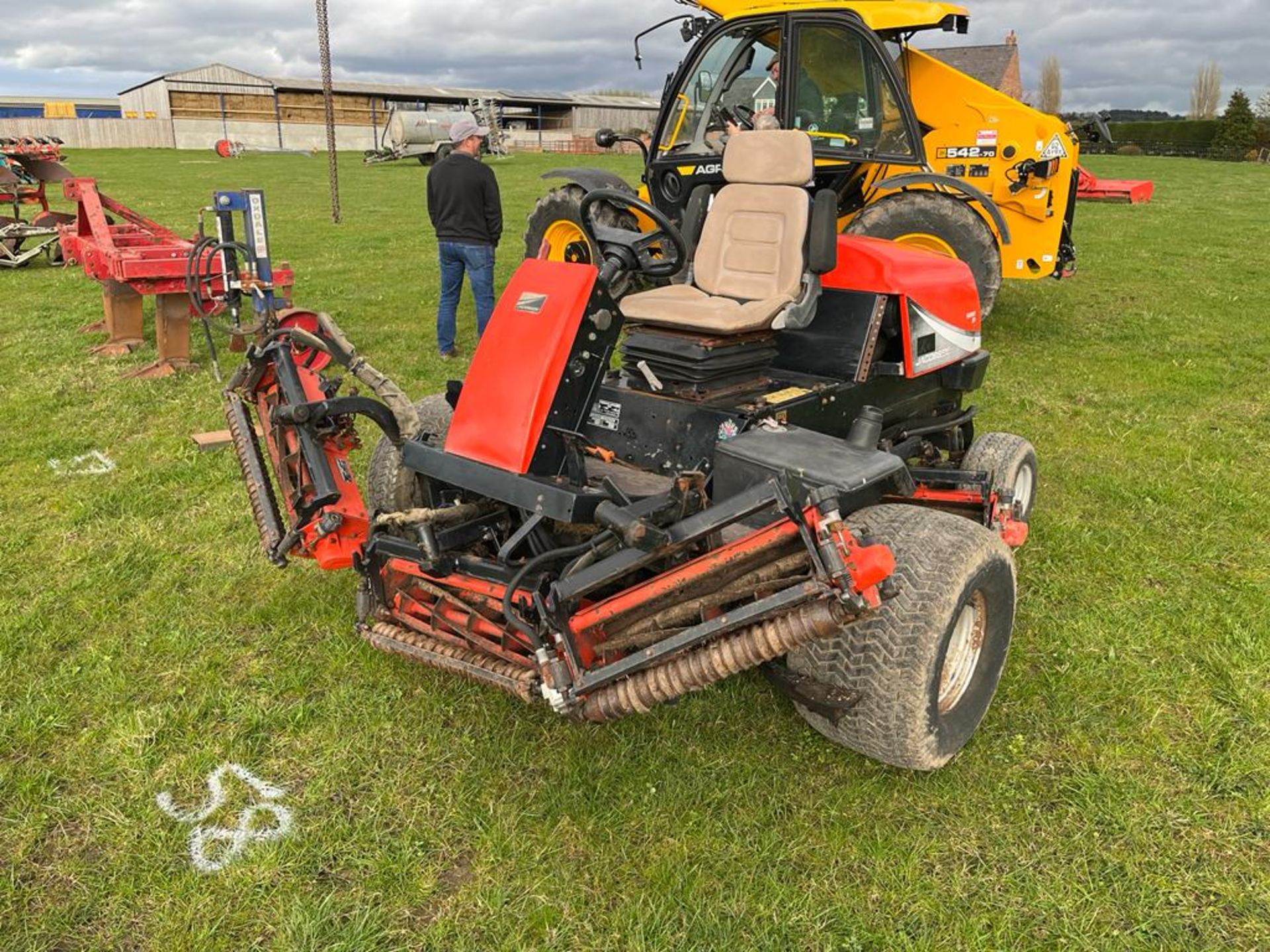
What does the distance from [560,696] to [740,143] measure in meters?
2.64

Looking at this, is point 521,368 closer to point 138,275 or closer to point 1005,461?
point 1005,461

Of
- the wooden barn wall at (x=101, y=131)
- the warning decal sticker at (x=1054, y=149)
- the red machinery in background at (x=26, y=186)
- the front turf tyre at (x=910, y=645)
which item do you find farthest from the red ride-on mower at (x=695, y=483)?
the wooden barn wall at (x=101, y=131)

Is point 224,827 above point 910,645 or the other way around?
the other way around

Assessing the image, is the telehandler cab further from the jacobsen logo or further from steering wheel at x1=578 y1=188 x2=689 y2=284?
the jacobsen logo

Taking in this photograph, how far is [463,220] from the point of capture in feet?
24.4

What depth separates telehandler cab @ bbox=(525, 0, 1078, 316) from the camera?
6926mm

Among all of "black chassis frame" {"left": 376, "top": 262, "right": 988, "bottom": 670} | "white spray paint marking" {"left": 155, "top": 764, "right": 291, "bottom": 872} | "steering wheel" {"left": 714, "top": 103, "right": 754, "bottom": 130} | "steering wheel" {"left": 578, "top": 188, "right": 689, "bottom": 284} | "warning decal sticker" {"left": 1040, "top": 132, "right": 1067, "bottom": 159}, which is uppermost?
"steering wheel" {"left": 714, "top": 103, "right": 754, "bottom": 130}

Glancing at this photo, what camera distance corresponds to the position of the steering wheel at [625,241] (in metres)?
3.40

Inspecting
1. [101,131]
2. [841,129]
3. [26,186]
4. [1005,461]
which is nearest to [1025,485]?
[1005,461]

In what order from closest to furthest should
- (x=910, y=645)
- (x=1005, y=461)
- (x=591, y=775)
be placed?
(x=910, y=645) → (x=591, y=775) → (x=1005, y=461)

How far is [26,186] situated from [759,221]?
504 inches

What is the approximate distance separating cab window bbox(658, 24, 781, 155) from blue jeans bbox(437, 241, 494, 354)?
→ 1.80 meters

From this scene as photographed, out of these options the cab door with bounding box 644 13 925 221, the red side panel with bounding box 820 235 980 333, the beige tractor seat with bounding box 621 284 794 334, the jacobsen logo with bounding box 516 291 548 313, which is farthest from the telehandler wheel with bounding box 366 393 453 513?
the cab door with bounding box 644 13 925 221

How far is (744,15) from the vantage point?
7031 millimetres
